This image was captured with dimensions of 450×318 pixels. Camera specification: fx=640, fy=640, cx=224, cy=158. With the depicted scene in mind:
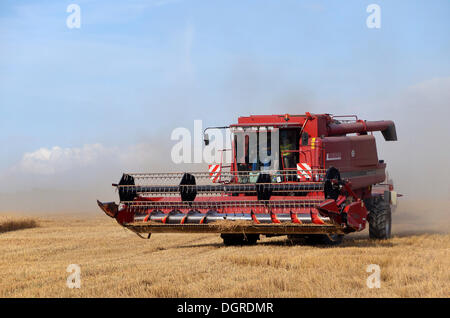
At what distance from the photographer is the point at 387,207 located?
1420 centimetres

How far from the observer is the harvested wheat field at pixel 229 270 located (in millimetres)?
7090

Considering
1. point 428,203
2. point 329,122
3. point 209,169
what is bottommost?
point 428,203

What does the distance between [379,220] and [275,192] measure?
287 cm

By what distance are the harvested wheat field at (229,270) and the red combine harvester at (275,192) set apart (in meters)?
0.50

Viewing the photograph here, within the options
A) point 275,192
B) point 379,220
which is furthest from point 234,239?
point 379,220

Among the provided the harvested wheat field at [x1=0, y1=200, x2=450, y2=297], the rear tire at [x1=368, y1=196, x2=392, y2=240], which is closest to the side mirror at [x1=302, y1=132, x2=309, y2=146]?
the harvested wheat field at [x1=0, y1=200, x2=450, y2=297]

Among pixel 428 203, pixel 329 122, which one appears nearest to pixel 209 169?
pixel 329 122

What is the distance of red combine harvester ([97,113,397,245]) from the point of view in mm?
11359

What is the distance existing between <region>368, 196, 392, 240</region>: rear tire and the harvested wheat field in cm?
75

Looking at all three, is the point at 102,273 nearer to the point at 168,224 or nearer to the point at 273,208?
the point at 168,224

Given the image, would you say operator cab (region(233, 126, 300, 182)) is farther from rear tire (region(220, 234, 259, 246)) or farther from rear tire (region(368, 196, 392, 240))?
rear tire (region(368, 196, 392, 240))

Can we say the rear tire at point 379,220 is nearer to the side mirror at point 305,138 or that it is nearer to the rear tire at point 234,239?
the side mirror at point 305,138

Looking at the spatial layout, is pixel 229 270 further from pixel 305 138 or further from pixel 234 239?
pixel 305 138
